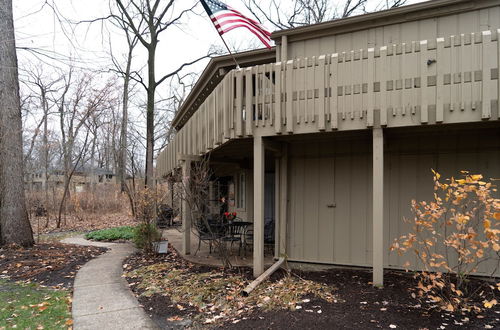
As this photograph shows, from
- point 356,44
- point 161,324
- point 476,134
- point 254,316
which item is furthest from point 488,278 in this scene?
point 161,324

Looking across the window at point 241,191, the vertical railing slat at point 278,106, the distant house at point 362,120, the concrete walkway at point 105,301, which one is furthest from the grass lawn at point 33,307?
the window at point 241,191

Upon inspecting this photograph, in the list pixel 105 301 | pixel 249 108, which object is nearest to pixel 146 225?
pixel 105 301

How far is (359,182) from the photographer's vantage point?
6605 mm

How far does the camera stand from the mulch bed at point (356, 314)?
3.87 m

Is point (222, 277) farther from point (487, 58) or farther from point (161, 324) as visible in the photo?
point (487, 58)

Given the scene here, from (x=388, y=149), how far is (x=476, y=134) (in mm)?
1396

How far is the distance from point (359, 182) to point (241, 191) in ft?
17.9

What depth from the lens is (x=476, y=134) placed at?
5.87m

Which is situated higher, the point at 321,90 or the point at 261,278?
the point at 321,90

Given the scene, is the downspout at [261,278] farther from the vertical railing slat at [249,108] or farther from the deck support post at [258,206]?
the vertical railing slat at [249,108]

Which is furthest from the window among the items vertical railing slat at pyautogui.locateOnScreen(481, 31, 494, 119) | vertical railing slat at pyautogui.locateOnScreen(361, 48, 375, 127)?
vertical railing slat at pyautogui.locateOnScreen(481, 31, 494, 119)

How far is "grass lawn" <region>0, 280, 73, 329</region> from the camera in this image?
4319mm

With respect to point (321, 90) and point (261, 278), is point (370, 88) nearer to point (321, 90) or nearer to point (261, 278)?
point (321, 90)

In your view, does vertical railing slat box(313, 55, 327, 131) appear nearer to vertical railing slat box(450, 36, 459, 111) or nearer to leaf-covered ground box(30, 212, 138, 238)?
vertical railing slat box(450, 36, 459, 111)
